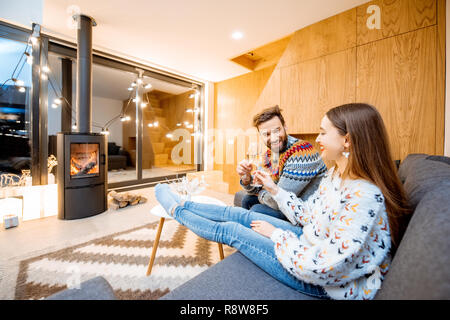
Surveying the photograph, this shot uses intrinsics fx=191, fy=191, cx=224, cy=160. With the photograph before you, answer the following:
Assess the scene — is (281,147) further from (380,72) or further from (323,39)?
(323,39)

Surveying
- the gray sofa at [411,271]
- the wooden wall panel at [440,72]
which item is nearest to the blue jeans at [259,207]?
the gray sofa at [411,271]

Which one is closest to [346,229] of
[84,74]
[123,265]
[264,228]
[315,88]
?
[264,228]

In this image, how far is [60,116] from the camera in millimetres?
2828

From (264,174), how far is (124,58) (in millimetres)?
3507

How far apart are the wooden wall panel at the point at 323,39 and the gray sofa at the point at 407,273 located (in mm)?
2013

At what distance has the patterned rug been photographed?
122 cm

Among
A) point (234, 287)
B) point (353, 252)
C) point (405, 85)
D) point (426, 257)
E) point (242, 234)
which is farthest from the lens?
point (405, 85)

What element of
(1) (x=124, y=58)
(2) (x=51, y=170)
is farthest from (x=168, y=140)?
(2) (x=51, y=170)

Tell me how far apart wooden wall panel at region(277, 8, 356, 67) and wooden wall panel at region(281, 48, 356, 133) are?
0.26 ft

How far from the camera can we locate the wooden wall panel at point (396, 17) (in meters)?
1.71

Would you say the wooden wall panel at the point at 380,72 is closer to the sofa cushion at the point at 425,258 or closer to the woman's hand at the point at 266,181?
the woman's hand at the point at 266,181

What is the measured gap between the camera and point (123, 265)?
143 cm

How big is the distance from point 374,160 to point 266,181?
51cm

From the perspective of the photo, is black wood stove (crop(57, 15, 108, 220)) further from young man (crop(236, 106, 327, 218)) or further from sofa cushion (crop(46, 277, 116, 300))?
sofa cushion (crop(46, 277, 116, 300))
